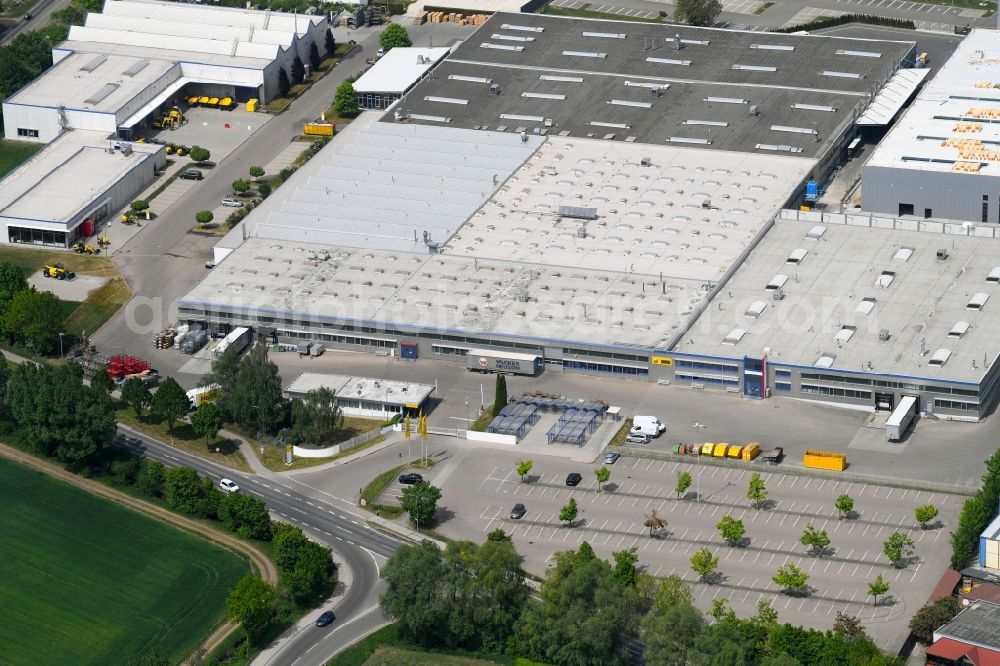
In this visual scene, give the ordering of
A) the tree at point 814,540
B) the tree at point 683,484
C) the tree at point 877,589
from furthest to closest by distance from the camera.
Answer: the tree at point 683,484 < the tree at point 814,540 < the tree at point 877,589

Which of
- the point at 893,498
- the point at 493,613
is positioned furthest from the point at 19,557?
the point at 893,498

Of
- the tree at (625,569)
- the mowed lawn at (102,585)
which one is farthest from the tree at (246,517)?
the tree at (625,569)

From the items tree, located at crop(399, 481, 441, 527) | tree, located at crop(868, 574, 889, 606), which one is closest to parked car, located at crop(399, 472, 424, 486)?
tree, located at crop(399, 481, 441, 527)

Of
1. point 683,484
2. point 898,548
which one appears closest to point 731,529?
point 683,484

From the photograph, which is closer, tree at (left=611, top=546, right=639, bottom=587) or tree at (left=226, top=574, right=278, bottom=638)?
tree at (left=226, top=574, right=278, bottom=638)

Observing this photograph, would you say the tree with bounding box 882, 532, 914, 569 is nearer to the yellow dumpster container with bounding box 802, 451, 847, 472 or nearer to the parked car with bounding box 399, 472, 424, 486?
the yellow dumpster container with bounding box 802, 451, 847, 472

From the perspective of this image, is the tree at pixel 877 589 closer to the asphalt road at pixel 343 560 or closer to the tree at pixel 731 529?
the tree at pixel 731 529

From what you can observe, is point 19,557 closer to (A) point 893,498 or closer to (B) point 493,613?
(B) point 493,613
